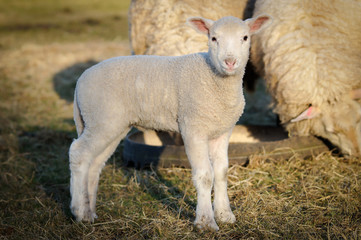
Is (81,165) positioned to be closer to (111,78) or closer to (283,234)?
(111,78)

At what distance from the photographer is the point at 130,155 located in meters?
4.18

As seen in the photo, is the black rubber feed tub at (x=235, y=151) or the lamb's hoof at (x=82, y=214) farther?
the black rubber feed tub at (x=235, y=151)

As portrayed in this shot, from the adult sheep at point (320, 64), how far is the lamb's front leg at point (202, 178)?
1602 mm

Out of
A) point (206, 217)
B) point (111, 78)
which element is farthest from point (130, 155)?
point (206, 217)

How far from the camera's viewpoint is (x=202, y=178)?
2.67 m

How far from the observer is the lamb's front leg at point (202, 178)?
2.68 metres

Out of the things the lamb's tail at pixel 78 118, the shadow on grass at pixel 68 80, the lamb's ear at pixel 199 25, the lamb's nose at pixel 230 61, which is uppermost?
the lamb's ear at pixel 199 25

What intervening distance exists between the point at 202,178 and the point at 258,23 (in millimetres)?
1134

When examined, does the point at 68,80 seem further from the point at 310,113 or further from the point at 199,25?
the point at 199,25

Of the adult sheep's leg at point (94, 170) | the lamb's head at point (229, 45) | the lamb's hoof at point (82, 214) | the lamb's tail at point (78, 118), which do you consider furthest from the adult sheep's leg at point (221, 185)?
the lamb's tail at point (78, 118)

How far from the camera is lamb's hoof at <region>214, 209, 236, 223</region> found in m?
2.85

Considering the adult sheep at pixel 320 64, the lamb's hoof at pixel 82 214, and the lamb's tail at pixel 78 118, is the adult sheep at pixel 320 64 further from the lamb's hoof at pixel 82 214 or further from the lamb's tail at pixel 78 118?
the lamb's hoof at pixel 82 214

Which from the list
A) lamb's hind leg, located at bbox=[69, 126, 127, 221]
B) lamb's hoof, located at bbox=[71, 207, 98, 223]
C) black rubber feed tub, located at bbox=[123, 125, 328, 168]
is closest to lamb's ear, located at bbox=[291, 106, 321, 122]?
black rubber feed tub, located at bbox=[123, 125, 328, 168]

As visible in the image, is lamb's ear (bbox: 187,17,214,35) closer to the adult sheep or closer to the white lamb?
the white lamb
